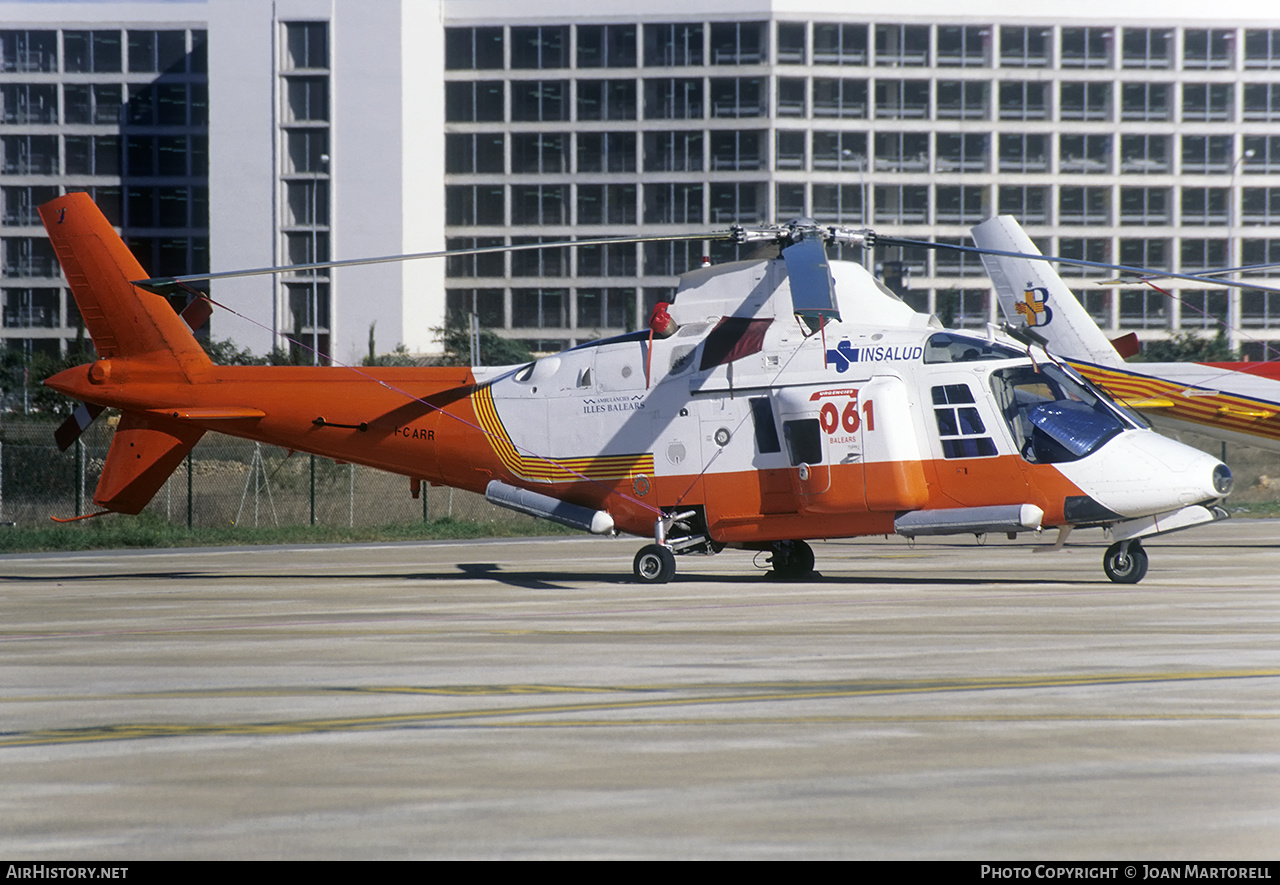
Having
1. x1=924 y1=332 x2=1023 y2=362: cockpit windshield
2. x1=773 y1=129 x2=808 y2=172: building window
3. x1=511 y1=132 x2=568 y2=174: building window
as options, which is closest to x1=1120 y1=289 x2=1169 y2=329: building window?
x1=773 y1=129 x2=808 y2=172: building window

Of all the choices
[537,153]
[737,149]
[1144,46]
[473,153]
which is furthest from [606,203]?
[1144,46]

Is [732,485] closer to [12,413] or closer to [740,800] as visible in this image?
[740,800]

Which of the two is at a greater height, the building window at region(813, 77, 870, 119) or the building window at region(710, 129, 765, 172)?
the building window at region(813, 77, 870, 119)

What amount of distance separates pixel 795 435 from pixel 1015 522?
3.02m

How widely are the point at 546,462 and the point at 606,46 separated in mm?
67495

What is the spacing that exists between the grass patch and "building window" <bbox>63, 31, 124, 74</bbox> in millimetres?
62238

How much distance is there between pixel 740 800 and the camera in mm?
6113

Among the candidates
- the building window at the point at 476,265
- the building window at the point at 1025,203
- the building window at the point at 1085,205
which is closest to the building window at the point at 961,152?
the building window at the point at 1025,203

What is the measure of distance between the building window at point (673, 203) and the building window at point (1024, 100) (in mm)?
19344

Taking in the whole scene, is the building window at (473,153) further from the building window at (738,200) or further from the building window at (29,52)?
the building window at (29,52)

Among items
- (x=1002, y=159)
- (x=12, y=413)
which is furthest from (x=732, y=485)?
(x=1002, y=159)

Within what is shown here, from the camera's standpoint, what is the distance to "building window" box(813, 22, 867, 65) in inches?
3246

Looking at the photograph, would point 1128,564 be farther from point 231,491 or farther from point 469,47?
point 469,47

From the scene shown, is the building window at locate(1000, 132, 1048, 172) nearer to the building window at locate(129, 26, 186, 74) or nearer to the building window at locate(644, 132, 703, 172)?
the building window at locate(644, 132, 703, 172)
